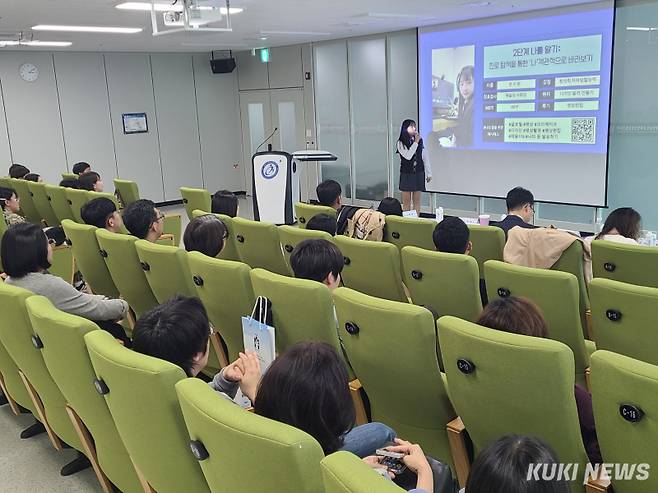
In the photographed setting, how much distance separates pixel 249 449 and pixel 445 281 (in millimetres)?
2085

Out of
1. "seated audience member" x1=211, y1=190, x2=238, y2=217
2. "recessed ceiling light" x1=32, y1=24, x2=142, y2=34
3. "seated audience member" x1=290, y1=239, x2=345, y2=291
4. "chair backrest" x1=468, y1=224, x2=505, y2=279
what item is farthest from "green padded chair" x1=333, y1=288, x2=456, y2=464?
"recessed ceiling light" x1=32, y1=24, x2=142, y2=34

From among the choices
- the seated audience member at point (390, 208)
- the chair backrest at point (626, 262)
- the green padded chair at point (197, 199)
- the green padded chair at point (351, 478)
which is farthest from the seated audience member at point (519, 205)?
the green padded chair at point (351, 478)

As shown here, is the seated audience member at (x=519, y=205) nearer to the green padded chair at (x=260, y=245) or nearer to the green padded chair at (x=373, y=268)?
the green padded chair at (x=373, y=268)

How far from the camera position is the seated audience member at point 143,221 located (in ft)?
15.1

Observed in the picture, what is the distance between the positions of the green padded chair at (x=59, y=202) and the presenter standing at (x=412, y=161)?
5.02 m

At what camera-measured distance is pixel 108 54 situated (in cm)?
1169

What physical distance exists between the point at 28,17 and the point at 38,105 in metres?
4.40

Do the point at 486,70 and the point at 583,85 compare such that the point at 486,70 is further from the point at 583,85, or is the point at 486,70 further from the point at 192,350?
the point at 192,350

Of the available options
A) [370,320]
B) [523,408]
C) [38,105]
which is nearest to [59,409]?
[370,320]

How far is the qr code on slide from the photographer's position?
7711 millimetres

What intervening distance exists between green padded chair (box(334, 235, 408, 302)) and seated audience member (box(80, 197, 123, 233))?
7.25 ft

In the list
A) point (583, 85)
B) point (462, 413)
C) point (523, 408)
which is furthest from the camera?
point (583, 85)

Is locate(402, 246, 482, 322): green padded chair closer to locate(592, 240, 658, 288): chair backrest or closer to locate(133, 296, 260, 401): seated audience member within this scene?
locate(592, 240, 658, 288): chair backrest

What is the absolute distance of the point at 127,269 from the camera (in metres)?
4.01
